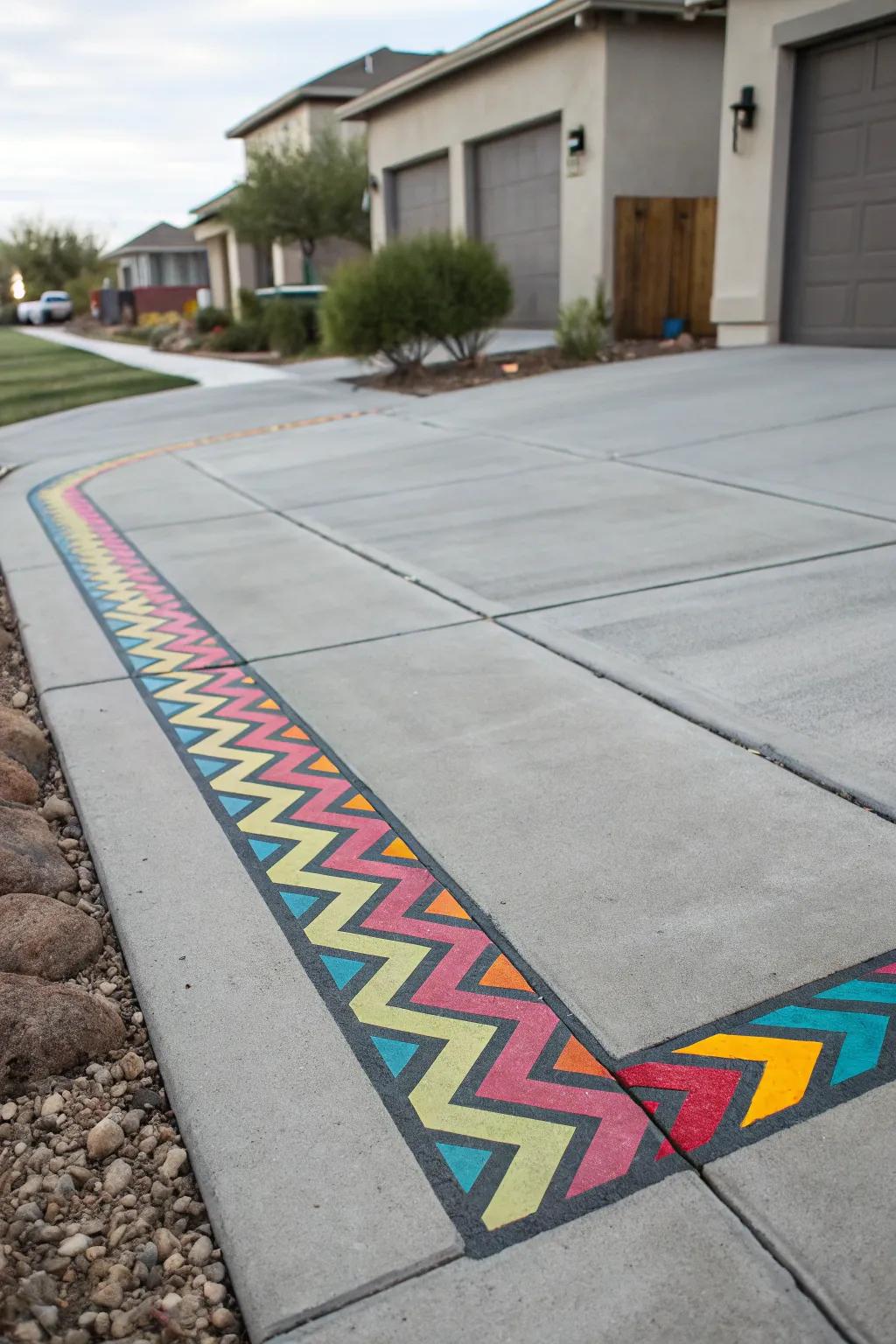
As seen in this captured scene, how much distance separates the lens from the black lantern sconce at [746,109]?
13.8 m

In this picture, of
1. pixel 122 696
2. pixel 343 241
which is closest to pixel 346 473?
pixel 122 696

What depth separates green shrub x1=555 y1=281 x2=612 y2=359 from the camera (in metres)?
15.7

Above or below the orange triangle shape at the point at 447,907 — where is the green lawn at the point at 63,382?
above

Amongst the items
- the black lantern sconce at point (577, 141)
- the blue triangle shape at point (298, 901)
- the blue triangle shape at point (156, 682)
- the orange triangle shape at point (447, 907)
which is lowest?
the blue triangle shape at point (298, 901)

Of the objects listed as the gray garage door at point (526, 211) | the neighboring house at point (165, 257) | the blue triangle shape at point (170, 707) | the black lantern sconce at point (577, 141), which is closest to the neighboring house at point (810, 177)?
the black lantern sconce at point (577, 141)

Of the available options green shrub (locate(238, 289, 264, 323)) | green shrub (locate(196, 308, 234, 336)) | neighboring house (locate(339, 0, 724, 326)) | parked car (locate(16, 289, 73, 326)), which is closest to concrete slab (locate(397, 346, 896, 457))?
neighboring house (locate(339, 0, 724, 326))

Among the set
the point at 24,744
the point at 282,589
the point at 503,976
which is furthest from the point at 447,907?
the point at 282,589

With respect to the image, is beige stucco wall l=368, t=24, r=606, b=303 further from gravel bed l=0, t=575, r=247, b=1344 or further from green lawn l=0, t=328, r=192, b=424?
gravel bed l=0, t=575, r=247, b=1344

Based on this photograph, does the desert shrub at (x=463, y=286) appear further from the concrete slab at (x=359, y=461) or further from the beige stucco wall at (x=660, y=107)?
the concrete slab at (x=359, y=461)

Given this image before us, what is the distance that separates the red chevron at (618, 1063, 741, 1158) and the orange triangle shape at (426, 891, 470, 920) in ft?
2.30

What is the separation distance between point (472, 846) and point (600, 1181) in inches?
51.2

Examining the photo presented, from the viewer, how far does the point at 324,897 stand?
3.15 meters

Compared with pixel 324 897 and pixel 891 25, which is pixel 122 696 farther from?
pixel 891 25

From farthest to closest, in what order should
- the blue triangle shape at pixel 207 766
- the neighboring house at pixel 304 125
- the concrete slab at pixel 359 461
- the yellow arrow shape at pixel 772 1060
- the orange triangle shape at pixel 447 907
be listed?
1. the neighboring house at pixel 304 125
2. the concrete slab at pixel 359 461
3. the blue triangle shape at pixel 207 766
4. the orange triangle shape at pixel 447 907
5. the yellow arrow shape at pixel 772 1060
